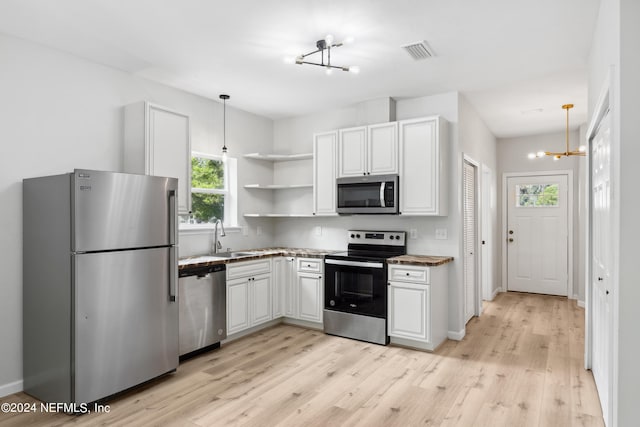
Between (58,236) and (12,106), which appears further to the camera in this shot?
(12,106)

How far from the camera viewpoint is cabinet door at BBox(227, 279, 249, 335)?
392cm

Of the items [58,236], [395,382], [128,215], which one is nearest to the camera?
[58,236]

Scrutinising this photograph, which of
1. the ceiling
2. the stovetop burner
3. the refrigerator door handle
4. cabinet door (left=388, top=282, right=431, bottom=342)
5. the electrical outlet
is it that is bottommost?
cabinet door (left=388, top=282, right=431, bottom=342)

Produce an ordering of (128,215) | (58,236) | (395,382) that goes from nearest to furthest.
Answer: (58,236) < (128,215) < (395,382)

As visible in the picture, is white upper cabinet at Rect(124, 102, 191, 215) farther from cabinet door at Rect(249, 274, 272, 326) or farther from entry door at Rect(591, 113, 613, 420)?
entry door at Rect(591, 113, 613, 420)

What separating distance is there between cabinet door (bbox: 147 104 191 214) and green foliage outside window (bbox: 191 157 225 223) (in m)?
0.61

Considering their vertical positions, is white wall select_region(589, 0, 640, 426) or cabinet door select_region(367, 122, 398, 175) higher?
cabinet door select_region(367, 122, 398, 175)

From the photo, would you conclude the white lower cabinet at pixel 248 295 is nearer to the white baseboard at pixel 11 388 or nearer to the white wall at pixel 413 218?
the white wall at pixel 413 218

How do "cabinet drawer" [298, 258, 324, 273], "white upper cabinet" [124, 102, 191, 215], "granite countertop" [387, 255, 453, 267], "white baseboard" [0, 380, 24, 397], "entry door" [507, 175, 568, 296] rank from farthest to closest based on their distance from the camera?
"entry door" [507, 175, 568, 296] → "cabinet drawer" [298, 258, 324, 273] → "granite countertop" [387, 255, 453, 267] → "white upper cabinet" [124, 102, 191, 215] → "white baseboard" [0, 380, 24, 397]

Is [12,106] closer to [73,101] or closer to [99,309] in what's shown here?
[73,101]

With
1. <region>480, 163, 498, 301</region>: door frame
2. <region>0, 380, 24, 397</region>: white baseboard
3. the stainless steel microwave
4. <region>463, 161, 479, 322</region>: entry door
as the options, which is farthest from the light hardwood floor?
<region>480, 163, 498, 301</region>: door frame

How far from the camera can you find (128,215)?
9.29 feet

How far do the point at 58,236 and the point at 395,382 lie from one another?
2699mm

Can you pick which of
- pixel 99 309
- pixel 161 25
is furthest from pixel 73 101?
pixel 99 309
